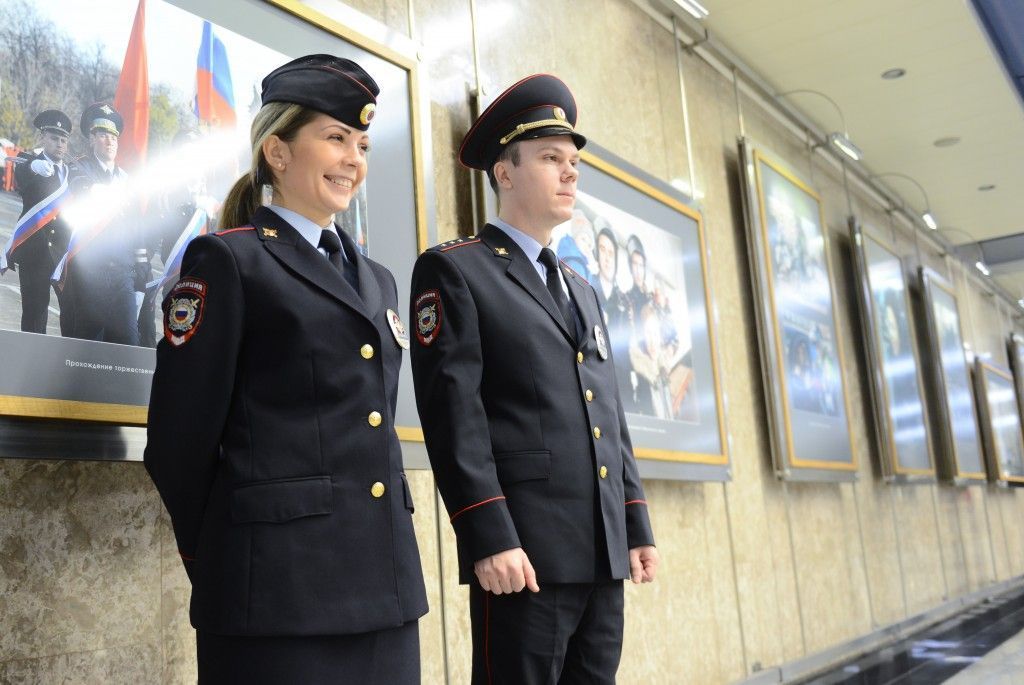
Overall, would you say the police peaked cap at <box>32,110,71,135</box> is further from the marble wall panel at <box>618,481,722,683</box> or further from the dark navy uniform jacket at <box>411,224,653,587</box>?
the marble wall panel at <box>618,481,722,683</box>

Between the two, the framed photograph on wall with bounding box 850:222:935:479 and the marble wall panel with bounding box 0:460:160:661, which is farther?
the framed photograph on wall with bounding box 850:222:935:479

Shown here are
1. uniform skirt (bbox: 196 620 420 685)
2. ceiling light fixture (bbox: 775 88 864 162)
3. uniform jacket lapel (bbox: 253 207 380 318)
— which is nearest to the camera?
uniform skirt (bbox: 196 620 420 685)

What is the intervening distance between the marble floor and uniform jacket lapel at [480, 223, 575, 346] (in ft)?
12.0

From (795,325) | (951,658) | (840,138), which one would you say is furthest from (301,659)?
(840,138)

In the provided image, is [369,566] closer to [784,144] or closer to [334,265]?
[334,265]

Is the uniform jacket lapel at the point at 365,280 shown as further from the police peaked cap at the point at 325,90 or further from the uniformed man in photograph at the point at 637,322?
the uniformed man in photograph at the point at 637,322

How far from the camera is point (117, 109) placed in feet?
7.78

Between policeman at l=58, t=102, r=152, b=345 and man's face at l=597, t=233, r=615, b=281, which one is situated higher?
man's face at l=597, t=233, r=615, b=281

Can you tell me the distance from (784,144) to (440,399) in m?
5.98

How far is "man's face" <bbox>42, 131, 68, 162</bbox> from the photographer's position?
218 centimetres

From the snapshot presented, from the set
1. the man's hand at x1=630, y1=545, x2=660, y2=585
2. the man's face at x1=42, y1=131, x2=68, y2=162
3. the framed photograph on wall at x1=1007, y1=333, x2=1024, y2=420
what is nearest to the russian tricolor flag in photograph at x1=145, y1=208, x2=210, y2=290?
the man's face at x1=42, y1=131, x2=68, y2=162

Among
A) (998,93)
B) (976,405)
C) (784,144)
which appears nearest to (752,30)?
(784,144)

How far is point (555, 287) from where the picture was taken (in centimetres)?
227

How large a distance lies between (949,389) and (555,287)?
8.18 m
